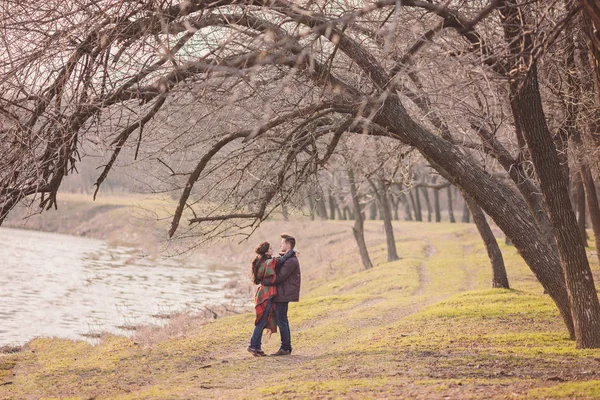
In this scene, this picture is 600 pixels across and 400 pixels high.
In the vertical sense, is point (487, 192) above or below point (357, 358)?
above

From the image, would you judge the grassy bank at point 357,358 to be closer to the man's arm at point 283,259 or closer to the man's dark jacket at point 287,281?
the man's dark jacket at point 287,281

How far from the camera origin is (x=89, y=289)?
27188 millimetres

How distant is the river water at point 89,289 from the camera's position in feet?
66.8

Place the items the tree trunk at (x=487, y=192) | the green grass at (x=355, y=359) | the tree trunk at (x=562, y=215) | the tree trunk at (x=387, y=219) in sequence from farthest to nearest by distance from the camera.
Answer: the tree trunk at (x=387, y=219)
the tree trunk at (x=487, y=192)
the tree trunk at (x=562, y=215)
the green grass at (x=355, y=359)

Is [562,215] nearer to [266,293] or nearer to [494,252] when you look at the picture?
[266,293]

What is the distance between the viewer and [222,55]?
367 inches

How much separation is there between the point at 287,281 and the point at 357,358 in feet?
6.44

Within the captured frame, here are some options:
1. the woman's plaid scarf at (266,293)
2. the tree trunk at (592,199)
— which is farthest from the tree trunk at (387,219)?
the woman's plaid scarf at (266,293)

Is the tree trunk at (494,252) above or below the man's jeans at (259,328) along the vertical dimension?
above

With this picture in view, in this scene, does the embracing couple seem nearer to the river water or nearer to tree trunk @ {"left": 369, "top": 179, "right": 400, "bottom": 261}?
the river water

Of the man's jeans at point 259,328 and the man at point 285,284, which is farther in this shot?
the man's jeans at point 259,328

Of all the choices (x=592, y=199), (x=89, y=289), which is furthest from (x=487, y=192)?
(x=89, y=289)

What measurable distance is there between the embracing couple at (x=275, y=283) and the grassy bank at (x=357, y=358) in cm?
75

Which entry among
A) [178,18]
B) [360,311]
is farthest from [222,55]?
[360,311]
